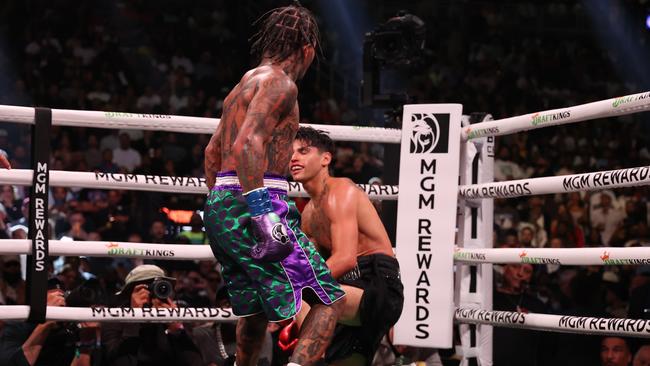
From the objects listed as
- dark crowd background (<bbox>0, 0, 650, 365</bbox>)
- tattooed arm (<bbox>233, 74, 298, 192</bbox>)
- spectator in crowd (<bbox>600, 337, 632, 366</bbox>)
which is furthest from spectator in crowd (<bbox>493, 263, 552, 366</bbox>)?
tattooed arm (<bbox>233, 74, 298, 192</bbox>)

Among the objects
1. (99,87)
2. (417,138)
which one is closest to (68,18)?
(99,87)

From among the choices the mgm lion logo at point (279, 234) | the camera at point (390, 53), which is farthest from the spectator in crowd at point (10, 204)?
the mgm lion logo at point (279, 234)

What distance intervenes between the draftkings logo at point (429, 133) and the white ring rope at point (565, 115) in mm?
118

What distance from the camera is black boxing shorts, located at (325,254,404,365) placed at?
14.8ft

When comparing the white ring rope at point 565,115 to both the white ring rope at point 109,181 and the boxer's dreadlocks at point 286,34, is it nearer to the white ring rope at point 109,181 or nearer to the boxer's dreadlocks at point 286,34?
the boxer's dreadlocks at point 286,34

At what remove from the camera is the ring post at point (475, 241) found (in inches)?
203

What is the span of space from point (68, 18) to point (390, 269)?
35.2ft

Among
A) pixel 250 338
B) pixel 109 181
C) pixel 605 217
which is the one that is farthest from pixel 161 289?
pixel 605 217

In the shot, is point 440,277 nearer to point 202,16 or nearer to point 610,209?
point 610,209

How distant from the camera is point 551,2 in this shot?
1859 cm

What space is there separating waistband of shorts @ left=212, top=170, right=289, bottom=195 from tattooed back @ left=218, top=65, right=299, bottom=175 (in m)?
0.03

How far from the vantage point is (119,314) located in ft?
15.1

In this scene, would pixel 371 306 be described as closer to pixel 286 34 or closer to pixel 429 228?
pixel 429 228

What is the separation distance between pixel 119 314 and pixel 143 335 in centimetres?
42
